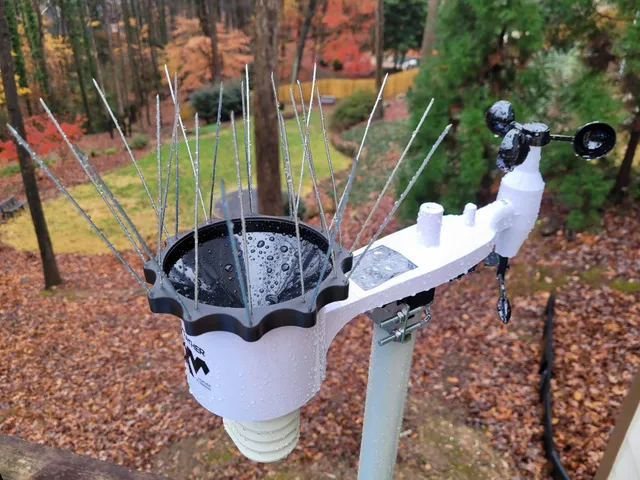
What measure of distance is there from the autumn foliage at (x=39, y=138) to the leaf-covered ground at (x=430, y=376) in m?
5.41

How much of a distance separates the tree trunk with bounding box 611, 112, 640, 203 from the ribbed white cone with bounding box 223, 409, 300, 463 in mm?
6946

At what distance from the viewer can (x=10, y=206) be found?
1180 centimetres

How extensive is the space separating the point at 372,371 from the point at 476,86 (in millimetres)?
5402

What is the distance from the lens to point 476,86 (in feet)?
21.2

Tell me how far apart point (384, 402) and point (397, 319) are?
54 cm

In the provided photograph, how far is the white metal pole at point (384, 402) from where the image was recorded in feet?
6.97

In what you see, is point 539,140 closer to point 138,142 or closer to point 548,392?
point 548,392

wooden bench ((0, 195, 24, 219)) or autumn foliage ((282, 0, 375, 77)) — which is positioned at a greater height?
autumn foliage ((282, 0, 375, 77))

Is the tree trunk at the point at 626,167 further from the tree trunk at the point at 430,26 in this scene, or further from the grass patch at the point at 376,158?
the tree trunk at the point at 430,26

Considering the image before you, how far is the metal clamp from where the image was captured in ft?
6.31

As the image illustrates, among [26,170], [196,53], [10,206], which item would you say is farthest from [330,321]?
[196,53]

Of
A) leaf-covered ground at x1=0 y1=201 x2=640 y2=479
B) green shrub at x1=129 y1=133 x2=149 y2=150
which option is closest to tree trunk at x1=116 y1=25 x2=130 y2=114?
green shrub at x1=129 y1=133 x2=149 y2=150

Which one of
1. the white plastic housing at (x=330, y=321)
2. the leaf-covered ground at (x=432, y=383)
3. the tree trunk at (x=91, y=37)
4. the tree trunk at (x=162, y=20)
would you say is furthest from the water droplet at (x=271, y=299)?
the tree trunk at (x=162, y=20)

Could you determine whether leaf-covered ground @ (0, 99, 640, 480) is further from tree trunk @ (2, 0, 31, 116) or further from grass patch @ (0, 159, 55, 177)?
tree trunk @ (2, 0, 31, 116)
